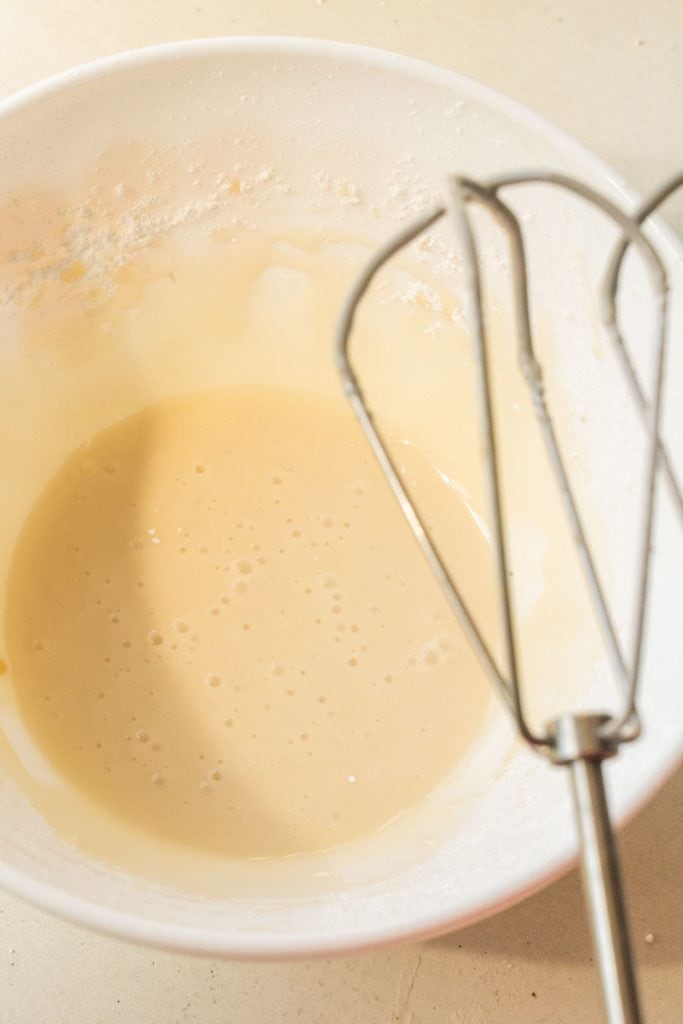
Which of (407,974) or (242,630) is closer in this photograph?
(407,974)

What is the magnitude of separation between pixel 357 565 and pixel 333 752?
16 centimetres

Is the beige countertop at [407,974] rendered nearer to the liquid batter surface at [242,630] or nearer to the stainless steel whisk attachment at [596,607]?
the liquid batter surface at [242,630]

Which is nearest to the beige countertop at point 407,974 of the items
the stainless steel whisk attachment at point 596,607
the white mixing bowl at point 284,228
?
the white mixing bowl at point 284,228

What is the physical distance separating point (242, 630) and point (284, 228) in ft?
1.03

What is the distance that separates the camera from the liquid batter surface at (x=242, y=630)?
77cm

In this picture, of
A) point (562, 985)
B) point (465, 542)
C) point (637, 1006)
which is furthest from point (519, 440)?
point (637, 1006)

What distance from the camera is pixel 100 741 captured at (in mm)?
785

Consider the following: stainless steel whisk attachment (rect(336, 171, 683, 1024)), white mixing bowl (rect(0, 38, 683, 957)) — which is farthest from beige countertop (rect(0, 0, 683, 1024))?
stainless steel whisk attachment (rect(336, 171, 683, 1024))

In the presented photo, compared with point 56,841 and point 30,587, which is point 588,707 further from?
point 30,587

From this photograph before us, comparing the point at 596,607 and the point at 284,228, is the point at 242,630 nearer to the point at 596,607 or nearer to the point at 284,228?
the point at 284,228

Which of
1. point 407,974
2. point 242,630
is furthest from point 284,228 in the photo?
point 407,974

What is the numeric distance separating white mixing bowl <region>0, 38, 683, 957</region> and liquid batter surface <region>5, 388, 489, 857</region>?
0.04 metres

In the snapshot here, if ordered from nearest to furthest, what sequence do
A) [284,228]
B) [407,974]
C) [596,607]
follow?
1. [596,607]
2. [407,974]
3. [284,228]

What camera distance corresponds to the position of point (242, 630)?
0.83 meters
